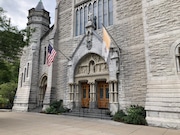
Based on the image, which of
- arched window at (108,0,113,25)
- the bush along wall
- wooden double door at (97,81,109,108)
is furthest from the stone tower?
the bush along wall

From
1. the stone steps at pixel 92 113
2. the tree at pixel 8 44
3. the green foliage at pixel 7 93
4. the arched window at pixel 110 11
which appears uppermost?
the arched window at pixel 110 11

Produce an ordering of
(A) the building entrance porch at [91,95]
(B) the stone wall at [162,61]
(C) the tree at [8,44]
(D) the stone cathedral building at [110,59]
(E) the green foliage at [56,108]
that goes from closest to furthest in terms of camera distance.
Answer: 1. (B) the stone wall at [162,61]
2. (D) the stone cathedral building at [110,59]
3. (C) the tree at [8,44]
4. (A) the building entrance porch at [91,95]
5. (E) the green foliage at [56,108]

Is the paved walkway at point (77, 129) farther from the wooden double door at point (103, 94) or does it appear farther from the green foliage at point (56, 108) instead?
the green foliage at point (56, 108)

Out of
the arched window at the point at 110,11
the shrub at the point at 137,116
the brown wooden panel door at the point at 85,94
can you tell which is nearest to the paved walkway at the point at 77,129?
the shrub at the point at 137,116

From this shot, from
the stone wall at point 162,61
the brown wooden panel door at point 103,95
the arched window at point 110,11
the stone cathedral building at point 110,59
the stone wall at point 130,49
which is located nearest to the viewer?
the stone wall at point 162,61

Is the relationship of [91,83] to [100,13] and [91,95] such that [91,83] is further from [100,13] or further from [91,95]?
[100,13]

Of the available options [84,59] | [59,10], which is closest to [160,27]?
[84,59]

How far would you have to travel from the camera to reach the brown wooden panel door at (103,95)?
12900 mm

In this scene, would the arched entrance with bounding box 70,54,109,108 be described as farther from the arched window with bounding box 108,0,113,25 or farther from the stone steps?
the arched window with bounding box 108,0,113,25

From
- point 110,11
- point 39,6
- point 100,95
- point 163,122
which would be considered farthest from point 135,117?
point 39,6

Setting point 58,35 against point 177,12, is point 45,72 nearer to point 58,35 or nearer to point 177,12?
point 58,35

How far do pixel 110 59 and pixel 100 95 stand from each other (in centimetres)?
330

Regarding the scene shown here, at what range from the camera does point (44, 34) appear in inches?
741

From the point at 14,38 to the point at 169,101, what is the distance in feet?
31.5
